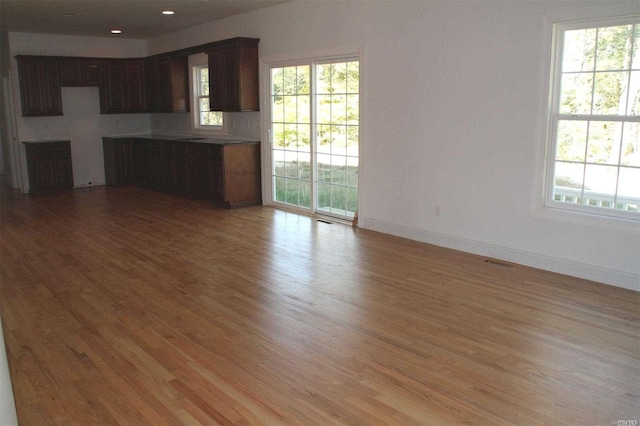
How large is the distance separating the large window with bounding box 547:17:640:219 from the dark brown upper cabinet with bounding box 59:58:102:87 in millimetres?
8198

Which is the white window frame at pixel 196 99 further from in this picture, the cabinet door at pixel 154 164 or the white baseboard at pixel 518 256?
the white baseboard at pixel 518 256

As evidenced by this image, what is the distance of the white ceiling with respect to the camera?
23.1 feet

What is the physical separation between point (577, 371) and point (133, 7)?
6.85 m

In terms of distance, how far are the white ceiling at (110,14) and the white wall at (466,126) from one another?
155 cm

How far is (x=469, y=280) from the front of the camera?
454cm

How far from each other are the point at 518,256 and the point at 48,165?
26.4 feet

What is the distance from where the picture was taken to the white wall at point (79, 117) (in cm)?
956

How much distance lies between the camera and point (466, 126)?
17.3 feet

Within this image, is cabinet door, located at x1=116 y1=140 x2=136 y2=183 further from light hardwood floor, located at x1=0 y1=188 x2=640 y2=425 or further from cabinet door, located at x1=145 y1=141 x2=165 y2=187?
light hardwood floor, located at x1=0 y1=188 x2=640 y2=425

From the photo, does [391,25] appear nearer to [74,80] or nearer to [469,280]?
[469,280]

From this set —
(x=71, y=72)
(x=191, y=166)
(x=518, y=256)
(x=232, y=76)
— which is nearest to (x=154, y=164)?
(x=191, y=166)

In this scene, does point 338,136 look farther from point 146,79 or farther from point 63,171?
point 63,171

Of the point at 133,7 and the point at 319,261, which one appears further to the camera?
the point at 133,7

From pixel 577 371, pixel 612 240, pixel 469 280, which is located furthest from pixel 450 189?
pixel 577 371
